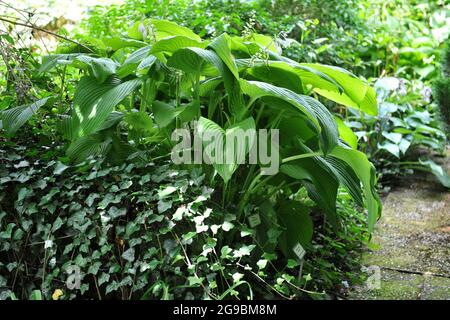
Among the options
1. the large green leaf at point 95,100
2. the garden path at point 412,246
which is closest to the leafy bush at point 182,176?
the large green leaf at point 95,100

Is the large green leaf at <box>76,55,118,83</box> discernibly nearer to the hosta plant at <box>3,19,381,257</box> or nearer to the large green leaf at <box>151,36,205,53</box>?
the hosta plant at <box>3,19,381,257</box>

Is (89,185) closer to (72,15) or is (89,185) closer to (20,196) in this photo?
(20,196)

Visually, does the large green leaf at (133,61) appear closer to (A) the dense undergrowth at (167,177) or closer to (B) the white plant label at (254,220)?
(A) the dense undergrowth at (167,177)

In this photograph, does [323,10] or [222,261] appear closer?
[222,261]

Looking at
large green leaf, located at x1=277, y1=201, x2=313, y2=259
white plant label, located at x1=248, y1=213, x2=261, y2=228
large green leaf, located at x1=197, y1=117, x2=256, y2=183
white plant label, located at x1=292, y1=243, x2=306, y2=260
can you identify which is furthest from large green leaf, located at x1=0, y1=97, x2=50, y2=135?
white plant label, located at x1=292, y1=243, x2=306, y2=260

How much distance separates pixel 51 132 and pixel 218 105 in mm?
746

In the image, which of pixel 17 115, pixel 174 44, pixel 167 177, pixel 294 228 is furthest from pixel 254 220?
pixel 17 115

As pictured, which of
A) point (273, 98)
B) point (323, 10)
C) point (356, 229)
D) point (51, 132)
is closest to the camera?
point (273, 98)

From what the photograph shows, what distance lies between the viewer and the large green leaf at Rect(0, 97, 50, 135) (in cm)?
232

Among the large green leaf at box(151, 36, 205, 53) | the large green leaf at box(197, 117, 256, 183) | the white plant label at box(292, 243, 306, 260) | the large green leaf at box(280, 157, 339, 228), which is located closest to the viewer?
the large green leaf at box(197, 117, 256, 183)

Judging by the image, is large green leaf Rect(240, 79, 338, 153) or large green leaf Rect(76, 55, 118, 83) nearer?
large green leaf Rect(240, 79, 338, 153)

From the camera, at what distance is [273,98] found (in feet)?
7.23

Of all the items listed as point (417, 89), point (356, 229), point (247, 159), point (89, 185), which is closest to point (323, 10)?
point (417, 89)

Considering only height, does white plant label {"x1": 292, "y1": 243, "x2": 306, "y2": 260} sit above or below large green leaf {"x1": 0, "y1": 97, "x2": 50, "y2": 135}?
below
